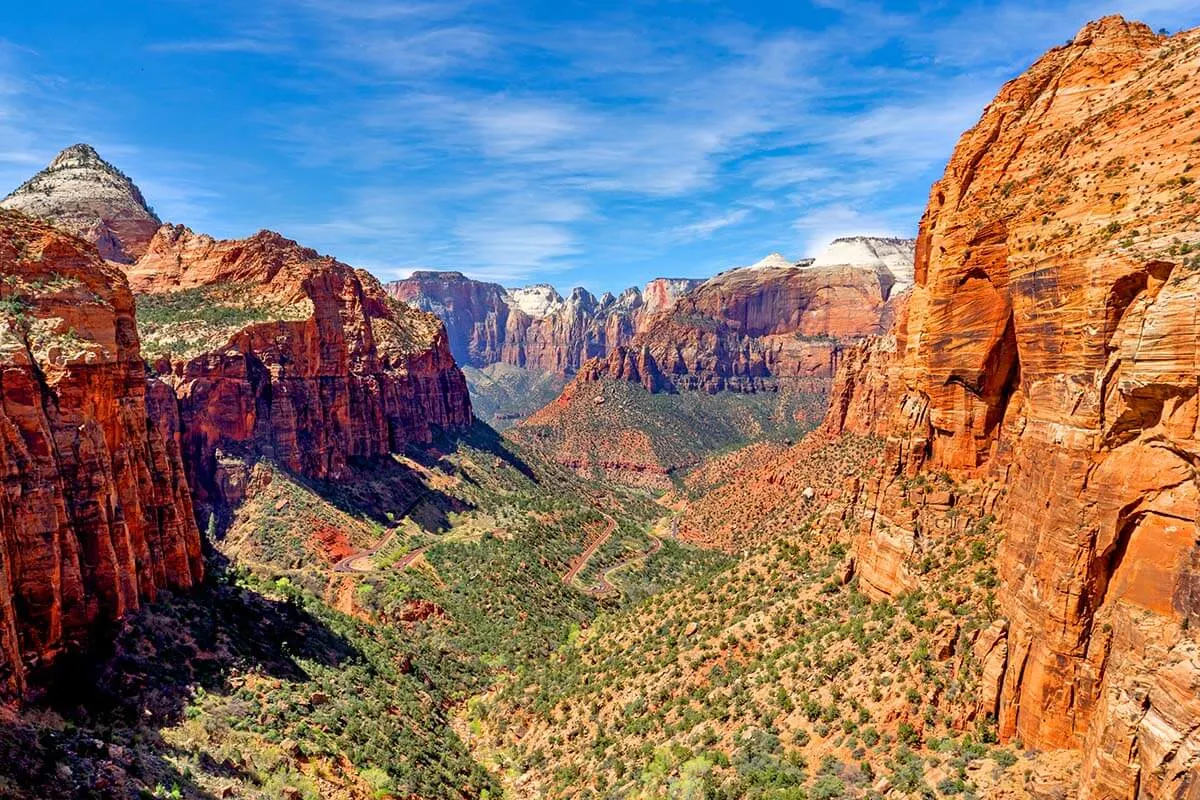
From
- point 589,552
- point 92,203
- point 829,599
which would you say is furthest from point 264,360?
point 829,599

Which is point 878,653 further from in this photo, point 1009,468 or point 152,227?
point 152,227

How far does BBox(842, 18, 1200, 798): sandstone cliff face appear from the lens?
67.4ft

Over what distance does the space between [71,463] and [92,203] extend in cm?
10868

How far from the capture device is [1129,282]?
2305 centimetres

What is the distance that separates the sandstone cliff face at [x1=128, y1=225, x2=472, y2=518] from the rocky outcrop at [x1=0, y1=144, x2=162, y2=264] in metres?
13.9

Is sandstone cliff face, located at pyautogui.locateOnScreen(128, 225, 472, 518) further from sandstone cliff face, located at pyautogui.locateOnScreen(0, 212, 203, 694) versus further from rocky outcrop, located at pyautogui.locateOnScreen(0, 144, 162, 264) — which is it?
sandstone cliff face, located at pyautogui.locateOnScreen(0, 212, 203, 694)

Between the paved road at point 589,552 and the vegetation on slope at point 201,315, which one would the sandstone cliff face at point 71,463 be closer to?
the vegetation on slope at point 201,315

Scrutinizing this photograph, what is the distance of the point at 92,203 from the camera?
120 meters

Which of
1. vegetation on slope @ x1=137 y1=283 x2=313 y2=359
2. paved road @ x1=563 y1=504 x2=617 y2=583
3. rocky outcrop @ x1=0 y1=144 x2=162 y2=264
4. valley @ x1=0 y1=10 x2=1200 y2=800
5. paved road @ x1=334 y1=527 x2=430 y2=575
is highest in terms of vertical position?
rocky outcrop @ x1=0 y1=144 x2=162 y2=264

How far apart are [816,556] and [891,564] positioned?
40.5 feet

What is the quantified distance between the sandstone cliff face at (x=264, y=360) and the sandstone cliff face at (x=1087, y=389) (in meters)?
80.1

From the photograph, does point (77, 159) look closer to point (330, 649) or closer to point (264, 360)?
point (264, 360)

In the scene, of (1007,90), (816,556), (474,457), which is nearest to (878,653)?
(816,556)

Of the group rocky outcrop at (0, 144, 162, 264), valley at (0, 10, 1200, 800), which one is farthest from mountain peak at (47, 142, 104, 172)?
valley at (0, 10, 1200, 800)
